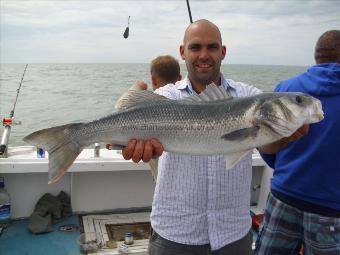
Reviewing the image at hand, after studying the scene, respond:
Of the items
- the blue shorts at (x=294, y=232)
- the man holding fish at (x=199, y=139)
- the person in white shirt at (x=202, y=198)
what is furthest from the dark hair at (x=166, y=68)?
the blue shorts at (x=294, y=232)

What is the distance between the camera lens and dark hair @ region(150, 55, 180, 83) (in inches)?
207

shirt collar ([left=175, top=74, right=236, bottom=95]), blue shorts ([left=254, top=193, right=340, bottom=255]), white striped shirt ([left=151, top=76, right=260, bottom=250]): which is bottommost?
blue shorts ([left=254, top=193, right=340, bottom=255])

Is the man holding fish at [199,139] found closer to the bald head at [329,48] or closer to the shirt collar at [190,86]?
the shirt collar at [190,86]

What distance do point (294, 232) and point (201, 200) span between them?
1164 mm

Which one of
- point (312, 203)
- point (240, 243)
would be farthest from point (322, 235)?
point (240, 243)

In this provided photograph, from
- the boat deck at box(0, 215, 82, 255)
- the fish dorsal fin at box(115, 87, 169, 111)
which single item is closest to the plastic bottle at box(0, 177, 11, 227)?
the boat deck at box(0, 215, 82, 255)

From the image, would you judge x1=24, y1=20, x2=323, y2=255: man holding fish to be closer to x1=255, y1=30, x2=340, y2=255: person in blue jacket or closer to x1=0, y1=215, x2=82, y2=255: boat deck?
x1=255, y1=30, x2=340, y2=255: person in blue jacket

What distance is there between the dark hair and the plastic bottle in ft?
8.79

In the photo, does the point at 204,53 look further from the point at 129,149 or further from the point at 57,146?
the point at 57,146

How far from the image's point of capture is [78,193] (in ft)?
19.6

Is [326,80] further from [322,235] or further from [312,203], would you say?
[322,235]

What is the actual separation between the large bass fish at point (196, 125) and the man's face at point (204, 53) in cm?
35

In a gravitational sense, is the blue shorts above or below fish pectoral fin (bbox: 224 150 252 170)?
below

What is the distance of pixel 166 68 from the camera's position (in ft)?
17.2
